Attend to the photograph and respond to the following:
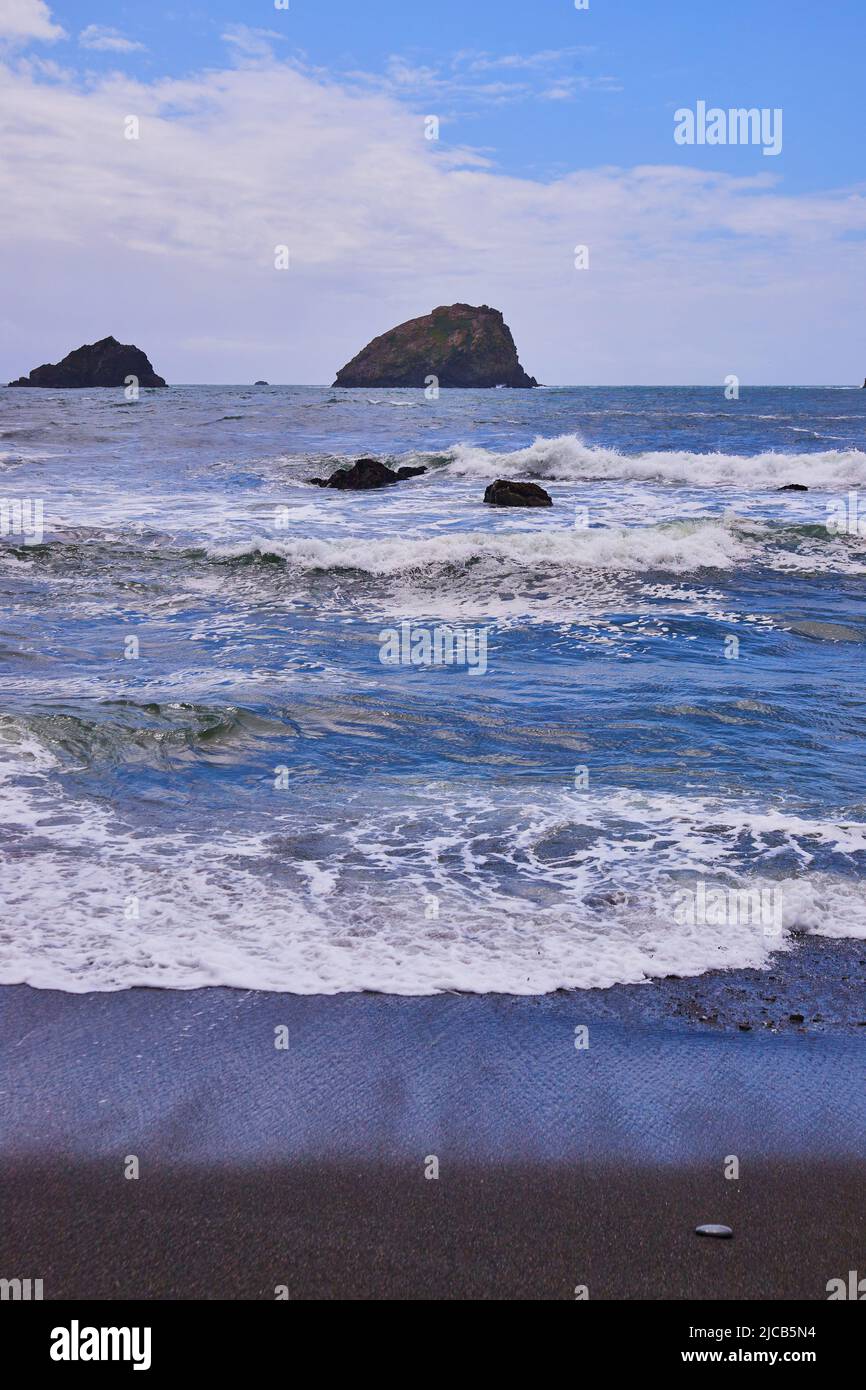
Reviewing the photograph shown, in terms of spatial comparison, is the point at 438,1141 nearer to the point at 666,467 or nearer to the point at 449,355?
the point at 666,467

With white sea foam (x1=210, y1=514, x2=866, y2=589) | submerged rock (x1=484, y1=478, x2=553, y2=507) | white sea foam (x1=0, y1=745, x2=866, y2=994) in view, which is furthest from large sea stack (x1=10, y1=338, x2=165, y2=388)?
white sea foam (x1=0, y1=745, x2=866, y2=994)

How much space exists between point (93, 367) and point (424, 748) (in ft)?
418

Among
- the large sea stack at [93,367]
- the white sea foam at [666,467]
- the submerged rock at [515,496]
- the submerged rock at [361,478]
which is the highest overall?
the large sea stack at [93,367]

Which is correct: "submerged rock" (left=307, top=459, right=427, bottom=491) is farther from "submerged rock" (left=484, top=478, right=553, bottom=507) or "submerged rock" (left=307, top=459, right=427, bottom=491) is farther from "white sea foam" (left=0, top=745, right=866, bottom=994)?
"white sea foam" (left=0, top=745, right=866, bottom=994)

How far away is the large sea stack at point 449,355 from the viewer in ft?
454

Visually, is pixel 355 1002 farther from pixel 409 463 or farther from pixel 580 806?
pixel 409 463

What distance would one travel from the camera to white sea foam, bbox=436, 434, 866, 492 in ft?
97.4

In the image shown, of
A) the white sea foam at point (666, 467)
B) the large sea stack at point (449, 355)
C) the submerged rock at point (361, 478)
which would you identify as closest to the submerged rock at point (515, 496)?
the submerged rock at point (361, 478)

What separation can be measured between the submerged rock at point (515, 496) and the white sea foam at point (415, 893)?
55.7 feet

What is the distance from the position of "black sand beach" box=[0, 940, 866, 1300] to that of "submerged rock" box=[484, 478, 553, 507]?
63.4 ft

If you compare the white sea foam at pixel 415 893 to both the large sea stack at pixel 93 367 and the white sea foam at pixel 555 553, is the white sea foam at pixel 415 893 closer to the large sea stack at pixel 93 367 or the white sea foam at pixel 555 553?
the white sea foam at pixel 555 553

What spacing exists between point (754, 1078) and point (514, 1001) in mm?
1058

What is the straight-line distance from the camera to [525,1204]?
3295mm
